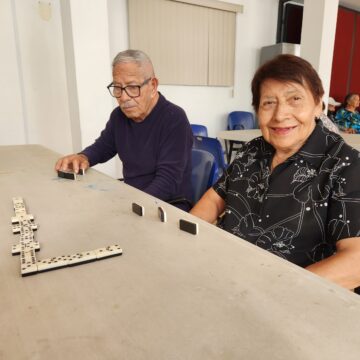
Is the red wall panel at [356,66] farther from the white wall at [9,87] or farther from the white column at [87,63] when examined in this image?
the white wall at [9,87]

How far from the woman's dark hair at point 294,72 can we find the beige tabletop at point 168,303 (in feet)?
1.68

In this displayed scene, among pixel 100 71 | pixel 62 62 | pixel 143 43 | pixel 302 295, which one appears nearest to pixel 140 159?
pixel 302 295

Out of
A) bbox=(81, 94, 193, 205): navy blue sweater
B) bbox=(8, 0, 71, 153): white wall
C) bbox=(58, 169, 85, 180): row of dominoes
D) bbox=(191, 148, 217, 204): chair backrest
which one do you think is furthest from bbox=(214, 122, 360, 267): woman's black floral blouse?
bbox=(8, 0, 71, 153): white wall

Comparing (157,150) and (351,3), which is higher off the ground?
(351,3)

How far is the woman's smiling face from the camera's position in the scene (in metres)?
1.00

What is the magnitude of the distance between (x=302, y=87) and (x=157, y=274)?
27.9 inches

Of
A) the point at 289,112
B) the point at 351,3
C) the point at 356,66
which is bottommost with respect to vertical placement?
the point at 289,112

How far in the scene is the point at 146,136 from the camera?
1.61 meters

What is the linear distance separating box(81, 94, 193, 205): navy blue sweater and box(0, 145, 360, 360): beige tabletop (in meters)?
0.65

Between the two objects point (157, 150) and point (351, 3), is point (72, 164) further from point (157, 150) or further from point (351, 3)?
point (351, 3)

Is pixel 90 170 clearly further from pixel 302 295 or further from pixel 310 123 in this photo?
pixel 302 295

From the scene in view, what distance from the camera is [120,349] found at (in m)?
0.42

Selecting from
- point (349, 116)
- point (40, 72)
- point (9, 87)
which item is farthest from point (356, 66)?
point (9, 87)

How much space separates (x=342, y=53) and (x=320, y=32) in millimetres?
3553
